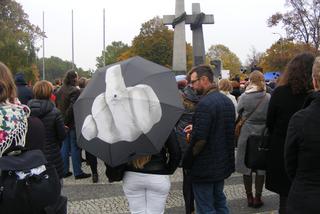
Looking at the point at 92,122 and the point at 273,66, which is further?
the point at 273,66

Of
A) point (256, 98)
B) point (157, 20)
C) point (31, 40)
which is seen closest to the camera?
point (256, 98)

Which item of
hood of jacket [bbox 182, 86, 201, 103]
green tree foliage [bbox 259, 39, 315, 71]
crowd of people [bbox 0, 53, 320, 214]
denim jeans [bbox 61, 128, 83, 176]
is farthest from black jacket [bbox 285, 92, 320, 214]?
green tree foliage [bbox 259, 39, 315, 71]

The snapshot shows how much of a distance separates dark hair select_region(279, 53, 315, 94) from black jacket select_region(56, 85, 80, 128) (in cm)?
475

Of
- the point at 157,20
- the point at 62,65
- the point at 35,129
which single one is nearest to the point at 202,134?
the point at 35,129

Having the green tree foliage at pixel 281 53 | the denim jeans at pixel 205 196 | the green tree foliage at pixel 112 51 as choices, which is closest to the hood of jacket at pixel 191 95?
the denim jeans at pixel 205 196

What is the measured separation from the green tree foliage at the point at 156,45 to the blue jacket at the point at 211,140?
61.6 m

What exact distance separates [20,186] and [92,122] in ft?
2.69

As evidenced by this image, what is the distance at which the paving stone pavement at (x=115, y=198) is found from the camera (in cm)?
646

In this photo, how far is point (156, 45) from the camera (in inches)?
2685

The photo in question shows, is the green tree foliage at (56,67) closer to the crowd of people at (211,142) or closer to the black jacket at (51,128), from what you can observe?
the black jacket at (51,128)

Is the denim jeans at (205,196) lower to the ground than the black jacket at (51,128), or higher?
lower

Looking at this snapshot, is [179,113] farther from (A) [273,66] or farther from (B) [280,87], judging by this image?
(A) [273,66]

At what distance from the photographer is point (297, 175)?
3.17 metres

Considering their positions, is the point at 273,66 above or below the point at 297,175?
above
